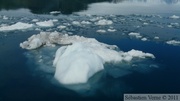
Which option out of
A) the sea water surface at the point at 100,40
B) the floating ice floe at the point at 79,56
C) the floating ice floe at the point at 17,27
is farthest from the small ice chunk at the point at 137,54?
the floating ice floe at the point at 17,27

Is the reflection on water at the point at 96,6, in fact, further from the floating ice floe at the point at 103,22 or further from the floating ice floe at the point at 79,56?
the floating ice floe at the point at 79,56

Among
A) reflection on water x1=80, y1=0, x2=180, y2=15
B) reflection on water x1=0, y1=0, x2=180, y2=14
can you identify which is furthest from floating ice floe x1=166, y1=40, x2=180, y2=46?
reflection on water x1=0, y1=0, x2=180, y2=14

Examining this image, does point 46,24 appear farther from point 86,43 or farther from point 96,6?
point 96,6

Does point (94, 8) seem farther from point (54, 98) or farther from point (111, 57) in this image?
point (54, 98)

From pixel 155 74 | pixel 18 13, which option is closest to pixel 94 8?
pixel 18 13

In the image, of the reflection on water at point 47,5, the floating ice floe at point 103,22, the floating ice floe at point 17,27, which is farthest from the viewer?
the reflection on water at point 47,5

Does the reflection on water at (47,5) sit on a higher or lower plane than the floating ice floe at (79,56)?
lower

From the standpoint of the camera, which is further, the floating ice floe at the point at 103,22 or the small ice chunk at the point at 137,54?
the floating ice floe at the point at 103,22
